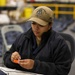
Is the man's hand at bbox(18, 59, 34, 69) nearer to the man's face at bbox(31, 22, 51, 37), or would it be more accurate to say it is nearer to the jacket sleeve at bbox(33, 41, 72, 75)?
the jacket sleeve at bbox(33, 41, 72, 75)

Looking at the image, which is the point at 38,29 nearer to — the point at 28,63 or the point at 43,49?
the point at 43,49

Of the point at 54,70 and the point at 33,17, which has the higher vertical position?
the point at 33,17

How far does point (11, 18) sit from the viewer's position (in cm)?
591

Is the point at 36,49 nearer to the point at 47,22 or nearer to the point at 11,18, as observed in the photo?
the point at 47,22

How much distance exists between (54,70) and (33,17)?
1.42 ft

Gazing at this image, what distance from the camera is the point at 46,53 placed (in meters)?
1.99

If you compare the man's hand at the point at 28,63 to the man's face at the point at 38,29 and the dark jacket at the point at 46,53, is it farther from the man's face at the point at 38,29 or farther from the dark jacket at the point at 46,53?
the man's face at the point at 38,29

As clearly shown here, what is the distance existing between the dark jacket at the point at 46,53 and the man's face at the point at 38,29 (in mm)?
35

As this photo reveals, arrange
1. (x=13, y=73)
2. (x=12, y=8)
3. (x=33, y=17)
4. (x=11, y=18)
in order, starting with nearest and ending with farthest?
(x=13, y=73), (x=33, y=17), (x=12, y=8), (x=11, y=18)

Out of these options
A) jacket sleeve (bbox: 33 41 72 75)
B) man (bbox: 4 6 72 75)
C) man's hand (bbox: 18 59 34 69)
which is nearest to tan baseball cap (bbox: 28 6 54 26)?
man (bbox: 4 6 72 75)

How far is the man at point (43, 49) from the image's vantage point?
6.30ft

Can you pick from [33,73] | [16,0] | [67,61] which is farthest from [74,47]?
[16,0]

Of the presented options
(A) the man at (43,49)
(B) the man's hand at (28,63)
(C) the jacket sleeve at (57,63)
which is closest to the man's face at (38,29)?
(A) the man at (43,49)

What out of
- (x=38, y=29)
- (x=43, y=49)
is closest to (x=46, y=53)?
(x=43, y=49)
